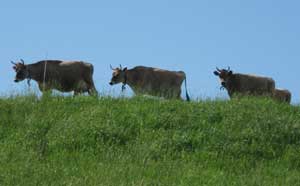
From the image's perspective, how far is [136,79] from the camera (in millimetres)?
30828

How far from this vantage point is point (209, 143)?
16.3 metres

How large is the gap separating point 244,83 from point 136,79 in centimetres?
390

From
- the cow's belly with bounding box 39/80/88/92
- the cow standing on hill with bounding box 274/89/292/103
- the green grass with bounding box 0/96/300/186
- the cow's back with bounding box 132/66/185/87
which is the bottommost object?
the green grass with bounding box 0/96/300/186

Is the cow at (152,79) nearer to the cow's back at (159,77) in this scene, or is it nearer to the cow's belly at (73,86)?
the cow's back at (159,77)

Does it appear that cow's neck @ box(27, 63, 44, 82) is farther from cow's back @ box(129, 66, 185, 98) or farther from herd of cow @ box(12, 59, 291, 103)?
cow's back @ box(129, 66, 185, 98)

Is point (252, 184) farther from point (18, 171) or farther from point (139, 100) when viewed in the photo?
point (139, 100)

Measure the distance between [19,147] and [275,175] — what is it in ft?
15.1

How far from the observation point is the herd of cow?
28.5 metres

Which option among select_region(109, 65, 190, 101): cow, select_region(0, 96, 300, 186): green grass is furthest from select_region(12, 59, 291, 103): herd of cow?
select_region(0, 96, 300, 186): green grass

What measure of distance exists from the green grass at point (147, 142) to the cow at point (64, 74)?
29.9 feet

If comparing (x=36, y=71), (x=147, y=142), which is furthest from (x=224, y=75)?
(x=147, y=142)

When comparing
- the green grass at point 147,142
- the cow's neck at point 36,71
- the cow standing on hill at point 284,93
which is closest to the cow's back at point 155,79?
the cow's neck at point 36,71

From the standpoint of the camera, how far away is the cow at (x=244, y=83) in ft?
99.3

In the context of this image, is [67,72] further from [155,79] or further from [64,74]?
[155,79]
